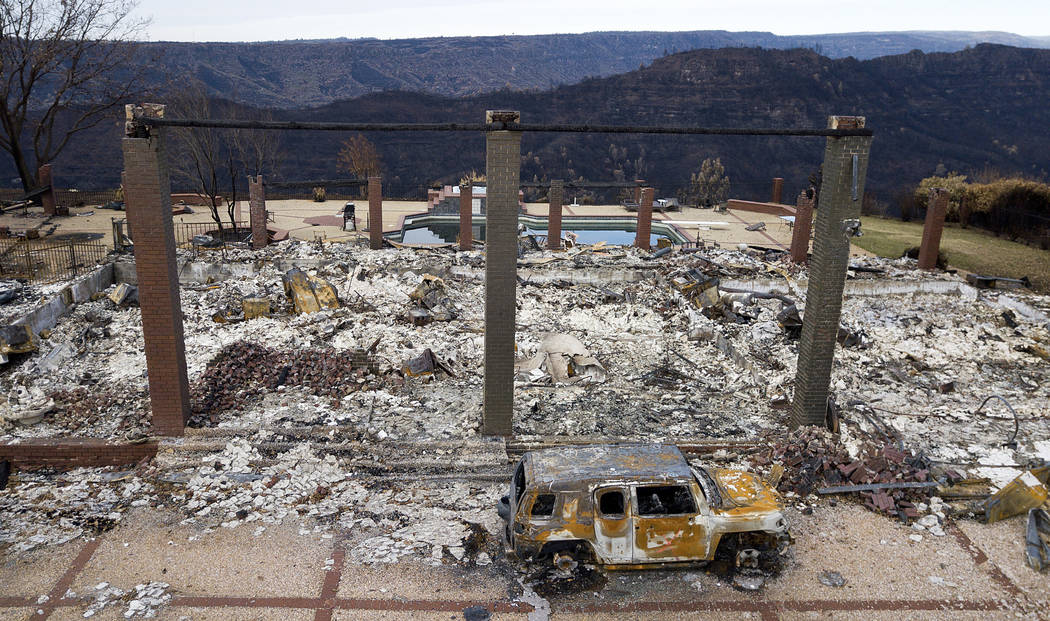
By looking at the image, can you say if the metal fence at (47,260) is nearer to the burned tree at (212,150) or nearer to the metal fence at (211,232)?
Answer: the burned tree at (212,150)

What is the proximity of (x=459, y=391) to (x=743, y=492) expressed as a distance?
19.4 feet

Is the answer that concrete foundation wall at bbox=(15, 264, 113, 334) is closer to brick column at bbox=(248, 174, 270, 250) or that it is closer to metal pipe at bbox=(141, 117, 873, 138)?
brick column at bbox=(248, 174, 270, 250)

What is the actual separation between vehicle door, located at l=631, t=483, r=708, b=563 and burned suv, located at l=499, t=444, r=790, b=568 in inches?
0.4

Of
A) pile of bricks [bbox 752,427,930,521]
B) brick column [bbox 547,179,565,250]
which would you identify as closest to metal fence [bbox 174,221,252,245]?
brick column [bbox 547,179,565,250]

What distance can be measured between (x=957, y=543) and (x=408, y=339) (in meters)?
10.6

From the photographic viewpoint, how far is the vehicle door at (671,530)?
734cm

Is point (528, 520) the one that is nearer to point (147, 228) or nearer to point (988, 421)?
point (147, 228)

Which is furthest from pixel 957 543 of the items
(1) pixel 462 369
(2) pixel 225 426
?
(2) pixel 225 426

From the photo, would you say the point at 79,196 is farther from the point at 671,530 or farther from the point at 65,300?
the point at 671,530

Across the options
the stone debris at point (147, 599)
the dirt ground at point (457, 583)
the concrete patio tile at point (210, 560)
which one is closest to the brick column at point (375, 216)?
the concrete patio tile at point (210, 560)

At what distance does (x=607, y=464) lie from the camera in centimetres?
784

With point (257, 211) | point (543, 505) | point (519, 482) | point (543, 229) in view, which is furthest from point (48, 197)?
point (543, 505)

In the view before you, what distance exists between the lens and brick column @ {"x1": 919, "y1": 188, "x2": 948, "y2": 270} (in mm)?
22444

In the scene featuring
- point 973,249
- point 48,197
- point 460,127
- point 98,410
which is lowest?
point 98,410
